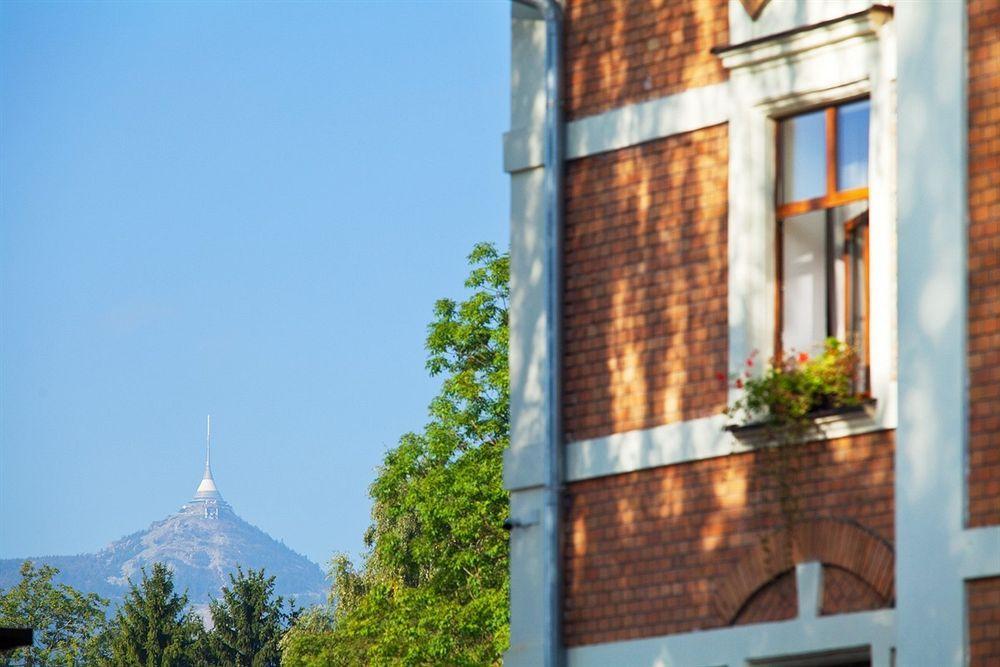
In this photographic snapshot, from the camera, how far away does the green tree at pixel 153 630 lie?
313 feet

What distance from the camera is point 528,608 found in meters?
15.2

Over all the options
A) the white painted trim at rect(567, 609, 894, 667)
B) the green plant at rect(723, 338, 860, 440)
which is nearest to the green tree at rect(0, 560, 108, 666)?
the white painted trim at rect(567, 609, 894, 667)

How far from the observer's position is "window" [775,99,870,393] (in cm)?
1413

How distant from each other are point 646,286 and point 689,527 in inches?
64.8

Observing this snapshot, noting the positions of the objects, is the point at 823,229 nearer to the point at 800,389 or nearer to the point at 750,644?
the point at 800,389

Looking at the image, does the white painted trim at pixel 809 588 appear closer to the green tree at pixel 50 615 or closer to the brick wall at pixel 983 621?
the brick wall at pixel 983 621

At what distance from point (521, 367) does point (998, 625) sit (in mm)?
4287

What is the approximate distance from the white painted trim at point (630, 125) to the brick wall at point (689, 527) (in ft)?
7.41

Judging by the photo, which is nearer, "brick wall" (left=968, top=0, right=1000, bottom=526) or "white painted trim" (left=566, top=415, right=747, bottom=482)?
"brick wall" (left=968, top=0, right=1000, bottom=526)

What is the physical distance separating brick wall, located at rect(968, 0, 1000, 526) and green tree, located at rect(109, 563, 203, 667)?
84.4 metres

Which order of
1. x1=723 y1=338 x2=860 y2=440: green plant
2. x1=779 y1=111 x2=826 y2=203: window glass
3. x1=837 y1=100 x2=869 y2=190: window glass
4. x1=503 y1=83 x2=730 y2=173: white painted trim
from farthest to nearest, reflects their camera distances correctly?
x1=503 y1=83 x2=730 y2=173: white painted trim → x1=779 y1=111 x2=826 y2=203: window glass → x1=837 y1=100 x2=869 y2=190: window glass → x1=723 y1=338 x2=860 y2=440: green plant

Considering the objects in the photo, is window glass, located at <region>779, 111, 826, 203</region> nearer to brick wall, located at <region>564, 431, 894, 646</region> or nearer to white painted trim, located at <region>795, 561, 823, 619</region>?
brick wall, located at <region>564, 431, 894, 646</region>

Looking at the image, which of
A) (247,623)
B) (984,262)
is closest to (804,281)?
(984,262)

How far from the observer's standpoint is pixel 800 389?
45.4 feet
